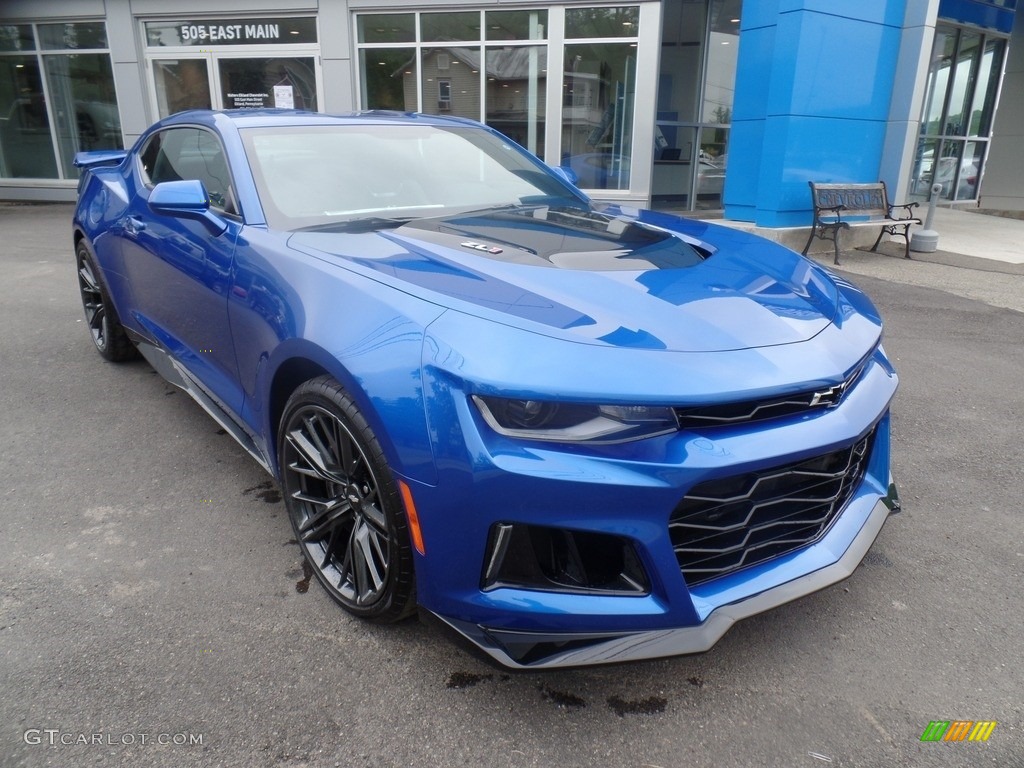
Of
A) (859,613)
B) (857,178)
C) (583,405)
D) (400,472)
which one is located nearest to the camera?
(583,405)

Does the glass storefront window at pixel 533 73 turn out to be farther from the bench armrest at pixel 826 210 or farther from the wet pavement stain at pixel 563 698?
the wet pavement stain at pixel 563 698

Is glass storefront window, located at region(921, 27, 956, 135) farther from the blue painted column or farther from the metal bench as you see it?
the metal bench

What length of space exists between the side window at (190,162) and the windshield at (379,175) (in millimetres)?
187

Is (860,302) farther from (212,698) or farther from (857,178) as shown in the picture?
(857,178)

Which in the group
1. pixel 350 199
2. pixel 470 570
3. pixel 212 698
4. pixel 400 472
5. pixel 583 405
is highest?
pixel 350 199

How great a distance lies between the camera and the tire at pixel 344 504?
1.96m

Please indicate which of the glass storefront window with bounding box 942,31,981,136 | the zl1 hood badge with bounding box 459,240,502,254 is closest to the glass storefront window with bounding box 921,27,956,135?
the glass storefront window with bounding box 942,31,981,136

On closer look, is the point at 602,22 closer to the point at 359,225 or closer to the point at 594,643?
the point at 359,225

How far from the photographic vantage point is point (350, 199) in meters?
2.93

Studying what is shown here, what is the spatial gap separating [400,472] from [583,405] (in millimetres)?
491

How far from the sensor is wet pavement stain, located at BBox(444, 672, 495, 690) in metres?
2.05

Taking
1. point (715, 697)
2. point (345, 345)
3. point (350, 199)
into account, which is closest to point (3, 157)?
point (350, 199)

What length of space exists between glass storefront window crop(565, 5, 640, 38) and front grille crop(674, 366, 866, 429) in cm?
1059

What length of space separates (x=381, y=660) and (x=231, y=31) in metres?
13.3
